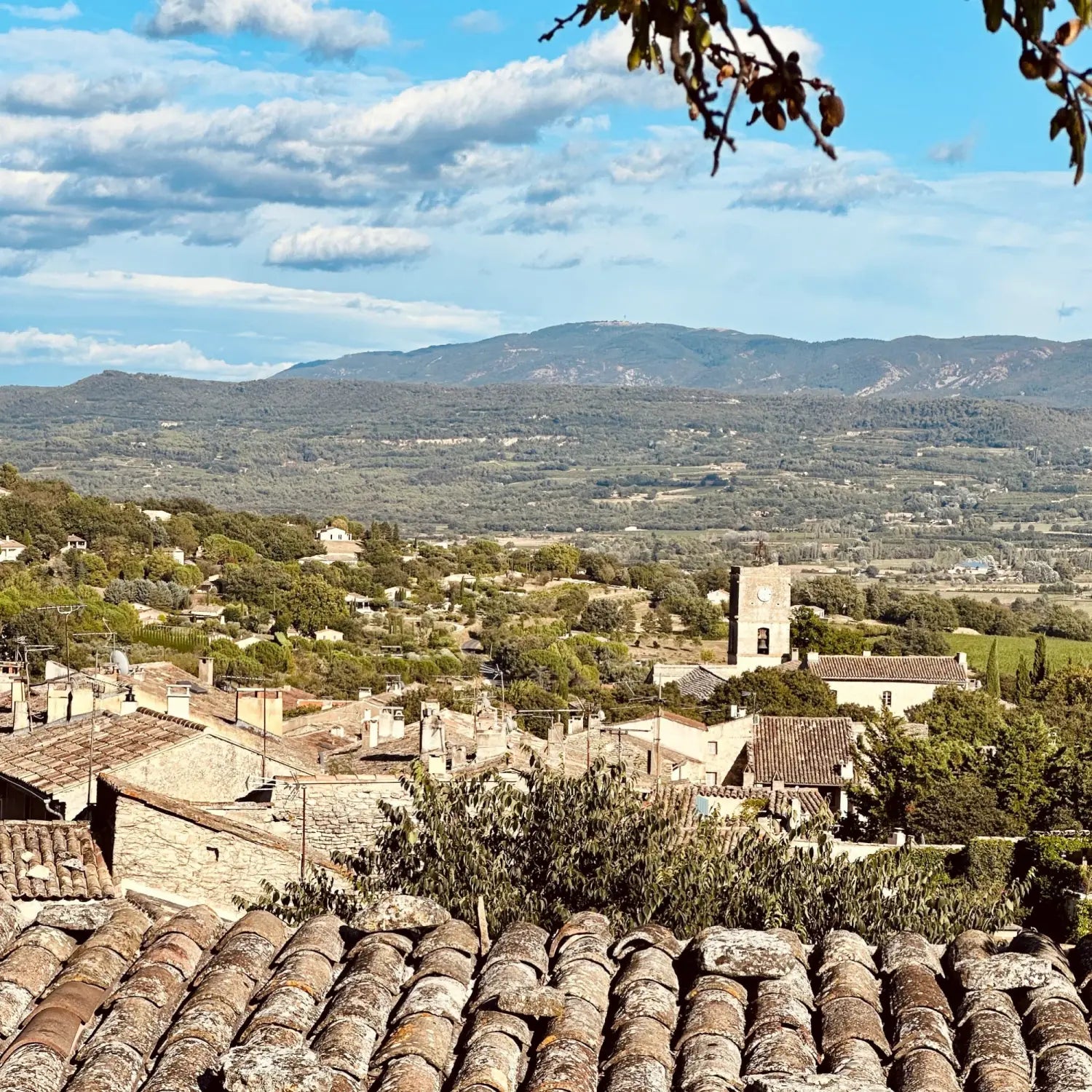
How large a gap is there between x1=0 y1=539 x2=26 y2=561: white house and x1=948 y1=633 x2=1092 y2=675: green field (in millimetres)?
40485

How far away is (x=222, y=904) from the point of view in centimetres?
1354

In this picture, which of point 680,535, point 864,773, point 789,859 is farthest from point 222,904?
point 680,535

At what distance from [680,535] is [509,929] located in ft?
609

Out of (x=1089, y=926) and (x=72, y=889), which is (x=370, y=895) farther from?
(x=1089, y=926)

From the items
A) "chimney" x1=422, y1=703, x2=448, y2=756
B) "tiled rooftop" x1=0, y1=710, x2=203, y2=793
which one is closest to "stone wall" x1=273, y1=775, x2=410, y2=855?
"tiled rooftop" x1=0, y1=710, x2=203, y2=793

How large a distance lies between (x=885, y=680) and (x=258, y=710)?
31.0 meters

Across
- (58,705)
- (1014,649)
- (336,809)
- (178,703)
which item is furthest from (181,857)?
(1014,649)

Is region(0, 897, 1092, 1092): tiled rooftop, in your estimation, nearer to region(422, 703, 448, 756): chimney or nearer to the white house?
region(422, 703, 448, 756): chimney

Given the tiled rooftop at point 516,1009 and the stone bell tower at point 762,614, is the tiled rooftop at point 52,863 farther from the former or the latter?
the stone bell tower at point 762,614

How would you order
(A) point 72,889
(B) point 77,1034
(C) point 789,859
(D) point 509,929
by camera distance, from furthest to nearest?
(A) point 72,889
(C) point 789,859
(D) point 509,929
(B) point 77,1034

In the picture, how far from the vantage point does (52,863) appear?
13375mm

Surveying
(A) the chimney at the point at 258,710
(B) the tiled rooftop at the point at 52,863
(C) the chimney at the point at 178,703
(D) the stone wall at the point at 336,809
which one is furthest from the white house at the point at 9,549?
(B) the tiled rooftop at the point at 52,863

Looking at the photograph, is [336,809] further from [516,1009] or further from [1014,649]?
[1014,649]

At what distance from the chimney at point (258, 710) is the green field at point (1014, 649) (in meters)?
43.1
